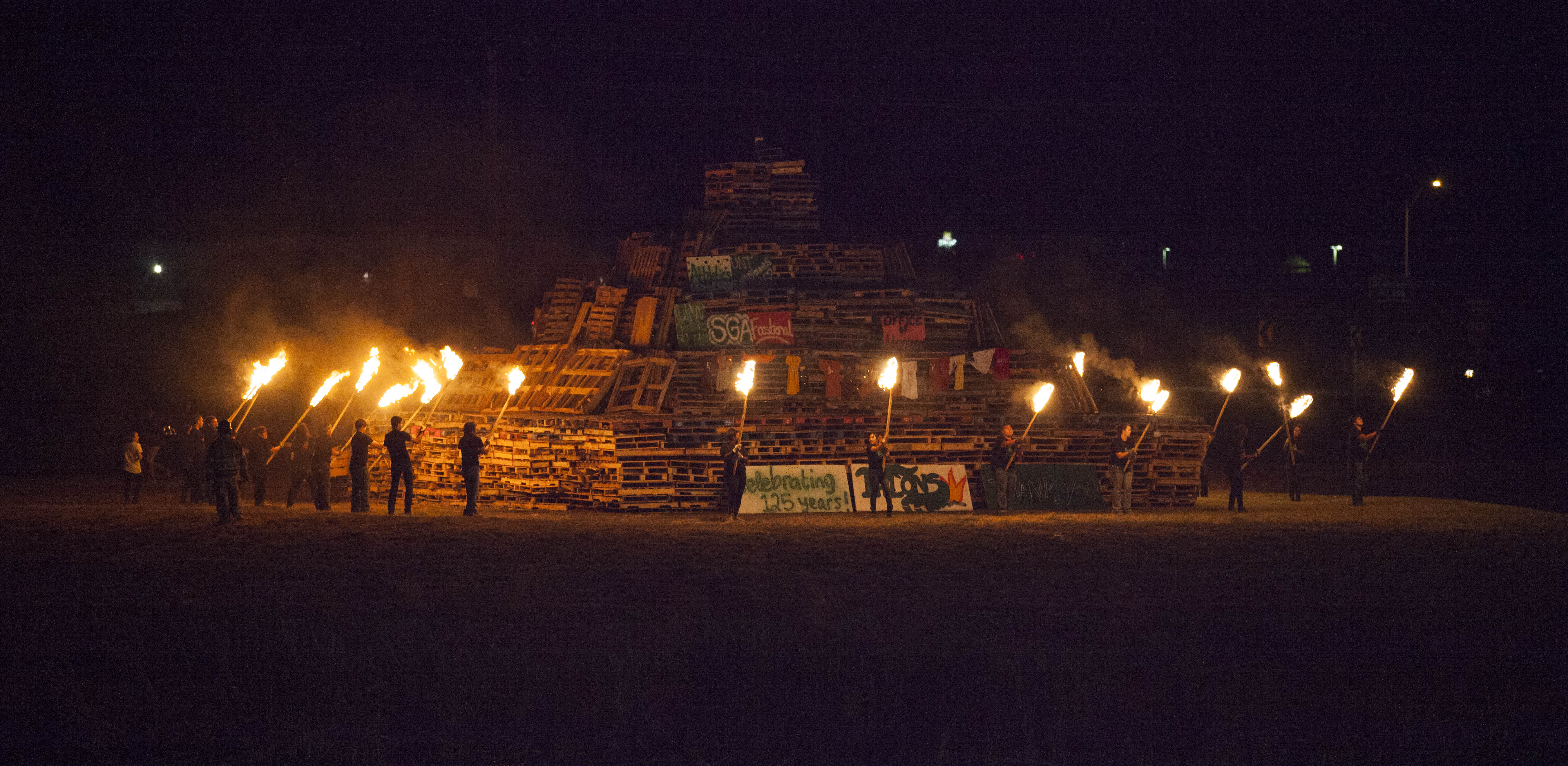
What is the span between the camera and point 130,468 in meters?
22.5

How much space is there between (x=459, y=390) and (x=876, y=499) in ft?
39.7

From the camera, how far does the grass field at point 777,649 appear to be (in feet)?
30.9

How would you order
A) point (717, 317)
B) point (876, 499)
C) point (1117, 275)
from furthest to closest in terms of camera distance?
1. point (1117, 275)
2. point (717, 317)
3. point (876, 499)

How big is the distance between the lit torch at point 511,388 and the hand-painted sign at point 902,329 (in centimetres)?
881

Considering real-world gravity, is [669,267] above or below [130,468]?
above

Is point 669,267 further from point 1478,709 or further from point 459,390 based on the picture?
point 1478,709

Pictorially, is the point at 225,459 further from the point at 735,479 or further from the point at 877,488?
the point at 877,488

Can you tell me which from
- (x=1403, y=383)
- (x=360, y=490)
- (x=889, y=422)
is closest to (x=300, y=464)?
(x=360, y=490)

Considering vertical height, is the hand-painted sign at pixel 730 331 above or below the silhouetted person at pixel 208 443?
above

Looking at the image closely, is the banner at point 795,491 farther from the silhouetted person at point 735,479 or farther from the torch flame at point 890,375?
the torch flame at point 890,375

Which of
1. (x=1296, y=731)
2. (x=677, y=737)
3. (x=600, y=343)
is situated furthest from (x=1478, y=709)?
(x=600, y=343)

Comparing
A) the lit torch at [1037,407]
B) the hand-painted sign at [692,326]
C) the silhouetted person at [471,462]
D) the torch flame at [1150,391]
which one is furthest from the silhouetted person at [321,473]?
the torch flame at [1150,391]

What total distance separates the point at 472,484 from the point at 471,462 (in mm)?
444

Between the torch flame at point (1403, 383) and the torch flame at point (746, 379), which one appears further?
the torch flame at point (1403, 383)
